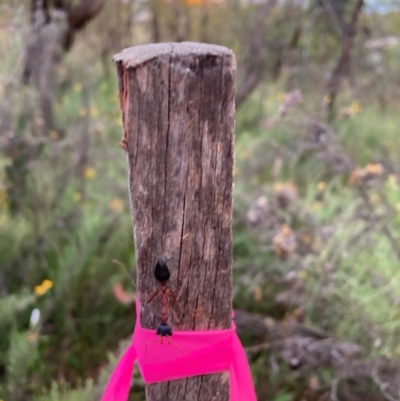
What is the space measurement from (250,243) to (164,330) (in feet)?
6.51

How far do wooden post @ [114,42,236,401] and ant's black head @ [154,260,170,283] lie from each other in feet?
0.13

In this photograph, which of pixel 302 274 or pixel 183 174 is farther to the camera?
pixel 302 274

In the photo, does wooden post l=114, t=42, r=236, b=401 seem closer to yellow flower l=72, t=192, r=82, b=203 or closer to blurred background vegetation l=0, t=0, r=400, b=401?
blurred background vegetation l=0, t=0, r=400, b=401

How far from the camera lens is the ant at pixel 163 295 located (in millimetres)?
903

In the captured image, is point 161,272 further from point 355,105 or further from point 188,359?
point 355,105

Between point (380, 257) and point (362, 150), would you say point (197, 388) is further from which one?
point (362, 150)

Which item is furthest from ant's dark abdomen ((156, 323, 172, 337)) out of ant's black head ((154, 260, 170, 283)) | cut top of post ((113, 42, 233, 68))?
cut top of post ((113, 42, 233, 68))

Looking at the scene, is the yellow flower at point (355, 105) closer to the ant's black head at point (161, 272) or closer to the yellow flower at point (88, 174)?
the yellow flower at point (88, 174)

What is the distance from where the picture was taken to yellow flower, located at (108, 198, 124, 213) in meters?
2.92

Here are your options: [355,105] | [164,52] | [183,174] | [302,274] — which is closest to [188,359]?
[183,174]

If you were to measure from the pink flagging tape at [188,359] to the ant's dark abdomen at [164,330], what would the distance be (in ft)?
0.14

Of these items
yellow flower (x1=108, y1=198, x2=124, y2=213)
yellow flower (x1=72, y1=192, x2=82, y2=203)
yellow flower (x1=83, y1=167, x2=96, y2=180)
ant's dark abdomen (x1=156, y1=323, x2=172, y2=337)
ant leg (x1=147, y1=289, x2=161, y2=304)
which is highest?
ant leg (x1=147, y1=289, x2=161, y2=304)

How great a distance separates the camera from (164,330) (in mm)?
924

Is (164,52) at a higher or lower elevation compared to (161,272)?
higher
